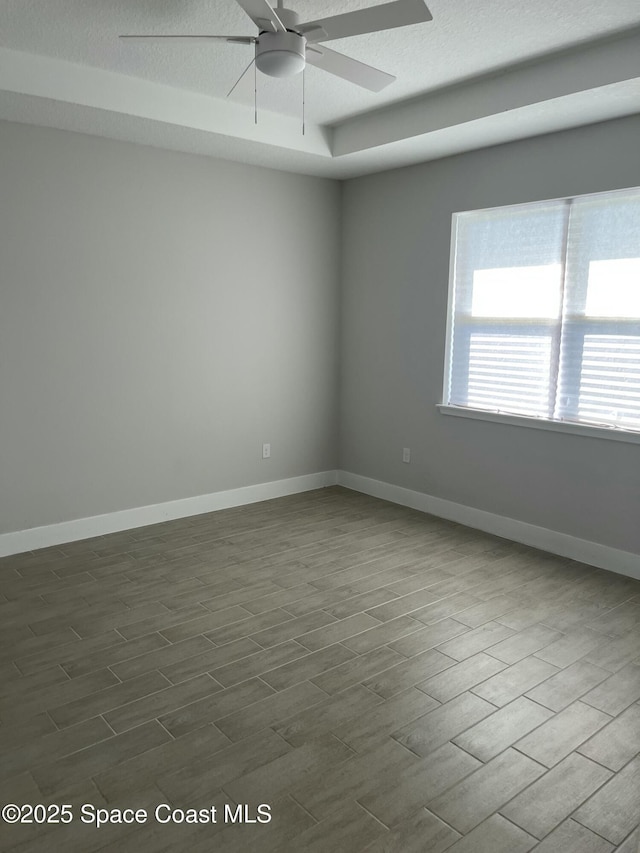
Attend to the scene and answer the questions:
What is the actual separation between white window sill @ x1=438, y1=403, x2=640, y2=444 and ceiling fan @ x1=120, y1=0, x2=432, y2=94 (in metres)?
2.35

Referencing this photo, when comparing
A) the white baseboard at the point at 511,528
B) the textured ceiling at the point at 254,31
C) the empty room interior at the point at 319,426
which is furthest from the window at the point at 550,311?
the textured ceiling at the point at 254,31

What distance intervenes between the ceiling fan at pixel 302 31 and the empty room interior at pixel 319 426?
2 cm

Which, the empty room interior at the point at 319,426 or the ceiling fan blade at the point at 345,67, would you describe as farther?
the ceiling fan blade at the point at 345,67

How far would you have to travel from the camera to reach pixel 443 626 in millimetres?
3039

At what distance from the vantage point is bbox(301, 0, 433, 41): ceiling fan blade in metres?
2.09

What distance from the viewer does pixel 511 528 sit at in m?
4.21

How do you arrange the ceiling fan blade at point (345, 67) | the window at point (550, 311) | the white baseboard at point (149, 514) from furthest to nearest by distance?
1. the white baseboard at point (149, 514)
2. the window at point (550, 311)
3. the ceiling fan blade at point (345, 67)

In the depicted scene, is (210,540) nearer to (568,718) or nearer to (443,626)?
(443,626)

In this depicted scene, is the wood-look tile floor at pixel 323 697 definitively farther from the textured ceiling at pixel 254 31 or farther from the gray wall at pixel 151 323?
the textured ceiling at pixel 254 31

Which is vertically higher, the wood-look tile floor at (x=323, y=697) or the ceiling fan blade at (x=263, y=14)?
the ceiling fan blade at (x=263, y=14)

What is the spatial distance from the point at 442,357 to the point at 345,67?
2349 mm

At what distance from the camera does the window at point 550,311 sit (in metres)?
3.55

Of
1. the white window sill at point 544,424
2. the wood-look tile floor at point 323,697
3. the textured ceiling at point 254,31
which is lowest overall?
the wood-look tile floor at point 323,697

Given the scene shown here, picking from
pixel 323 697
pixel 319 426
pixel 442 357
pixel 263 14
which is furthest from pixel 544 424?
pixel 263 14
